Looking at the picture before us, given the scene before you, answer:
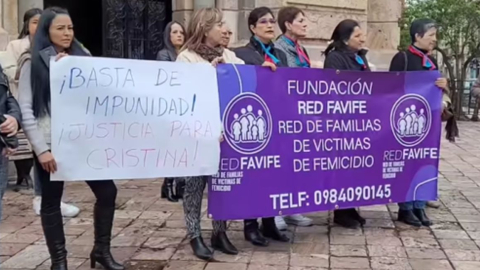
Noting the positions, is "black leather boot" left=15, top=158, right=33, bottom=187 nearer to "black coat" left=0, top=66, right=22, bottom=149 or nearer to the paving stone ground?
the paving stone ground

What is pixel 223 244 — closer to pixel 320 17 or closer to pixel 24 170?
pixel 24 170

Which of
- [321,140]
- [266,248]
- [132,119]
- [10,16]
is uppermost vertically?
[10,16]

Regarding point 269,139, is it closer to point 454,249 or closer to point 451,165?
point 454,249

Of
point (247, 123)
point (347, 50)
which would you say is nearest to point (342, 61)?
point (347, 50)

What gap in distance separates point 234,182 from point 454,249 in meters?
2.00

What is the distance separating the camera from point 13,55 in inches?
288

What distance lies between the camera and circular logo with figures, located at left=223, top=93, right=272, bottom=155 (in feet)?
16.8

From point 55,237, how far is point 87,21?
11.0 meters

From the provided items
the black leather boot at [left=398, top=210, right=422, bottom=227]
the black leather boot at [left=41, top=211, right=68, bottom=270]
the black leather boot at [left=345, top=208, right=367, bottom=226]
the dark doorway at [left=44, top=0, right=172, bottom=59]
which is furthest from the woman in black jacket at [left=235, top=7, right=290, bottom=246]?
the dark doorway at [left=44, top=0, right=172, bottom=59]

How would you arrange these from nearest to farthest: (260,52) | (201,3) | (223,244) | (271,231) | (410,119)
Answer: (223,244) < (260,52) < (271,231) < (410,119) < (201,3)


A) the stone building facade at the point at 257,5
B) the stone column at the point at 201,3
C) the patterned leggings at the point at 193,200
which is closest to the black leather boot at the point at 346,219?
the patterned leggings at the point at 193,200

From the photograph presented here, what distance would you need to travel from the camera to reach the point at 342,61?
5965 mm

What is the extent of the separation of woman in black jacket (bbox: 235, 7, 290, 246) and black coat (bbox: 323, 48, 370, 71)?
18.0 inches

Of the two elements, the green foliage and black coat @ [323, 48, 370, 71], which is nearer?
black coat @ [323, 48, 370, 71]
